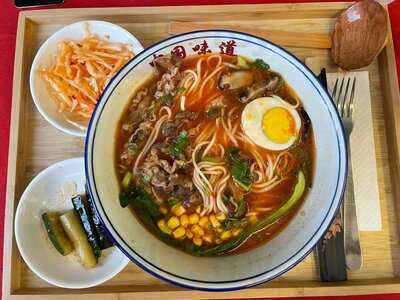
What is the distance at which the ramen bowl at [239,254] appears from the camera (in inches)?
64.6

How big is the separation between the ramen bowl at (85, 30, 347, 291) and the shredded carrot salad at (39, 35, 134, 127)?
256mm

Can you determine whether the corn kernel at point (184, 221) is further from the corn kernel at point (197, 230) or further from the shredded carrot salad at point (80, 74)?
the shredded carrot salad at point (80, 74)

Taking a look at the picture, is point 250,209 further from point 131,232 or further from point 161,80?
point 161,80

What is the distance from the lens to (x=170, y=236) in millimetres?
1836

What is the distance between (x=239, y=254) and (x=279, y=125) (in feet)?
1.88

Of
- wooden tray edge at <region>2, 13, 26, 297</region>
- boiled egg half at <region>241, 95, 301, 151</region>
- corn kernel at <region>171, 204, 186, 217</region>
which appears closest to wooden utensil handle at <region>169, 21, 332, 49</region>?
boiled egg half at <region>241, 95, 301, 151</region>

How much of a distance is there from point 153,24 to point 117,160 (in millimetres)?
725

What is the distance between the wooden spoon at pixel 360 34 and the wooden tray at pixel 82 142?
0.31ft

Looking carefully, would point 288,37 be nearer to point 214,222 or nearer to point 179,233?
point 214,222

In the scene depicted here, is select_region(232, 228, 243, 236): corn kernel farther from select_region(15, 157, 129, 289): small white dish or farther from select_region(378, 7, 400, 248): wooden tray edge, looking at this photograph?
select_region(378, 7, 400, 248): wooden tray edge

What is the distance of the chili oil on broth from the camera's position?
6.07 feet

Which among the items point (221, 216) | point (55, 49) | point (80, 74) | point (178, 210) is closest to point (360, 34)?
point (221, 216)

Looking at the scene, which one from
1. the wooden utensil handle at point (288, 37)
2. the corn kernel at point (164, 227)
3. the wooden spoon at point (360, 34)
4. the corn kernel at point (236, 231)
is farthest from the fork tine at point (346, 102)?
the corn kernel at point (164, 227)

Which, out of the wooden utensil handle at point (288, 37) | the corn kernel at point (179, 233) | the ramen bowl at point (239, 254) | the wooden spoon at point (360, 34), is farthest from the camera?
the wooden utensil handle at point (288, 37)
